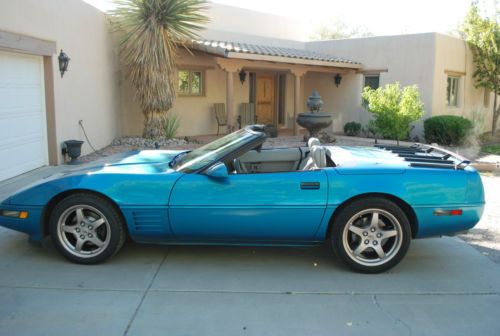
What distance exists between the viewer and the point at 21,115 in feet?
27.6

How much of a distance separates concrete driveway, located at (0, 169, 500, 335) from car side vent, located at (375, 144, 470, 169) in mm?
937

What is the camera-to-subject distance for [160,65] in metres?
12.3

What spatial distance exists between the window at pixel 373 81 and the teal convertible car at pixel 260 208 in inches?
503

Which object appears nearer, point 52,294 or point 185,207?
point 52,294

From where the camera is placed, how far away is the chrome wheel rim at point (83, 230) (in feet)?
14.0

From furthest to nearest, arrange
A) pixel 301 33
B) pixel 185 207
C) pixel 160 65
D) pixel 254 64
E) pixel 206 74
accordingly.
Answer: pixel 301 33
pixel 206 74
pixel 254 64
pixel 160 65
pixel 185 207

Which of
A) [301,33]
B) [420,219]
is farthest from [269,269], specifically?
[301,33]

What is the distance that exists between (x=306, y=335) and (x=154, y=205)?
1721 mm

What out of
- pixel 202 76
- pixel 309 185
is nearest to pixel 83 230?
pixel 309 185

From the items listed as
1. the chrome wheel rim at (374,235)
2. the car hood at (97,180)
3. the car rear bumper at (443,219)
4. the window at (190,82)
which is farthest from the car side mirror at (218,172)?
the window at (190,82)

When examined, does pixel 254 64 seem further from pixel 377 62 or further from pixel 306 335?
pixel 306 335

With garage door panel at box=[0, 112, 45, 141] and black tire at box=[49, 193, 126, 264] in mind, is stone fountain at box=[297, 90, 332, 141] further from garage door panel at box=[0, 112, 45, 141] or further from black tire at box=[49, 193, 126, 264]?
black tire at box=[49, 193, 126, 264]

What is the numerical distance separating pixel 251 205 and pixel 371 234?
41.7 inches

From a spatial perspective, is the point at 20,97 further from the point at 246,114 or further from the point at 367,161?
the point at 246,114
